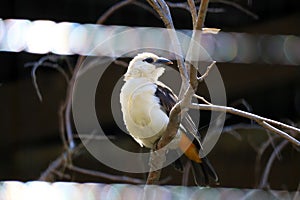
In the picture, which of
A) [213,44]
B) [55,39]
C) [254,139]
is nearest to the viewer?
[55,39]

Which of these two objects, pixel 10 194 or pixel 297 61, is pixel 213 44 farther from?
pixel 10 194

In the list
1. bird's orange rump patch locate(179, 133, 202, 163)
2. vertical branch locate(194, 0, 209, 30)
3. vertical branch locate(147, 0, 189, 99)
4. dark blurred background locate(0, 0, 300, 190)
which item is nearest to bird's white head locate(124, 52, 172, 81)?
bird's orange rump patch locate(179, 133, 202, 163)

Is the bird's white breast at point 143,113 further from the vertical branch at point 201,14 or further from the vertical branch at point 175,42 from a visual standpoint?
the vertical branch at point 201,14

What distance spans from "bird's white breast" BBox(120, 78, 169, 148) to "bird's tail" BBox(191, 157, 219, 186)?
0.44ft

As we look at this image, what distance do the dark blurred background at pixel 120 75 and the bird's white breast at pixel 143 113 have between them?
Result: 109 cm

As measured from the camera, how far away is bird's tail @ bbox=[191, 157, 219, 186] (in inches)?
98.3

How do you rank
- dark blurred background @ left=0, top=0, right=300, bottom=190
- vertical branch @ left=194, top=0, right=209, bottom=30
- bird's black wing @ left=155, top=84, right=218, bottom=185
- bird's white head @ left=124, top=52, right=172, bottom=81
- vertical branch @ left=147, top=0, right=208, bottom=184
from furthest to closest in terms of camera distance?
dark blurred background @ left=0, top=0, right=300, bottom=190
bird's white head @ left=124, top=52, right=172, bottom=81
bird's black wing @ left=155, top=84, right=218, bottom=185
vertical branch @ left=147, top=0, right=208, bottom=184
vertical branch @ left=194, top=0, right=209, bottom=30

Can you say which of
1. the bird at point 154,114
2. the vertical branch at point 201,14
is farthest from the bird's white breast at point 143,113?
the vertical branch at point 201,14

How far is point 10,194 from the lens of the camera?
2.88m

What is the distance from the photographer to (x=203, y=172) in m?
2.51

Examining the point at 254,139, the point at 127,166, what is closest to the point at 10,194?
the point at 127,166

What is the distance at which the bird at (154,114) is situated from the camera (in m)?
2.51

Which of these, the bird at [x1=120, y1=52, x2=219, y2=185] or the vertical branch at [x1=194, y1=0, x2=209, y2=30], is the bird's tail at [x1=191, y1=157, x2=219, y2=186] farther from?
the vertical branch at [x1=194, y1=0, x2=209, y2=30]

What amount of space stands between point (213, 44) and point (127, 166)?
560 millimetres
